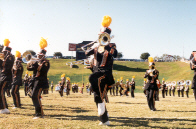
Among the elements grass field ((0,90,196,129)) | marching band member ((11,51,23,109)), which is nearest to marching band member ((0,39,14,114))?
grass field ((0,90,196,129))

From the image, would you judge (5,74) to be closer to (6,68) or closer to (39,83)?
(6,68)

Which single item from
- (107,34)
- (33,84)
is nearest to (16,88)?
(33,84)

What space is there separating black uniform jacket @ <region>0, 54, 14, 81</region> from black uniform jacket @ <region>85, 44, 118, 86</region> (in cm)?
411

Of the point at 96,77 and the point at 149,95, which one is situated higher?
the point at 96,77

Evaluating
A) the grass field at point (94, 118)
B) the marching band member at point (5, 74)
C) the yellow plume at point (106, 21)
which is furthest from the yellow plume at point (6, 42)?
the yellow plume at point (106, 21)

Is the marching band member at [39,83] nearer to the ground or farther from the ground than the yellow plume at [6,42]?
nearer to the ground

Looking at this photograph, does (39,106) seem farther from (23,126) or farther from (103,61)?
(103,61)

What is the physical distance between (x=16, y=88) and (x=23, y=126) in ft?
16.9

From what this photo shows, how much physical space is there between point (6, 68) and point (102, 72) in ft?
15.0

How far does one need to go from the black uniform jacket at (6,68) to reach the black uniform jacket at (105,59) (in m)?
4.11

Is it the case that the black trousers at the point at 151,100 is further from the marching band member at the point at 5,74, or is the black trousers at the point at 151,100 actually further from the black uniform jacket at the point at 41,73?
the marching band member at the point at 5,74

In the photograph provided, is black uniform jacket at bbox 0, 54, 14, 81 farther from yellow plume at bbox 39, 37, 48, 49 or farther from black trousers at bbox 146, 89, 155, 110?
black trousers at bbox 146, 89, 155, 110

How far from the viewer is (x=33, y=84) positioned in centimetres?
819

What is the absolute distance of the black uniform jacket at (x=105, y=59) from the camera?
6.54 meters
